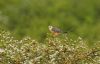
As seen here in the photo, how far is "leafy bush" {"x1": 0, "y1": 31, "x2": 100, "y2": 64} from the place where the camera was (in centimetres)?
843

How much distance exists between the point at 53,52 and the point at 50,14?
1655 centimetres

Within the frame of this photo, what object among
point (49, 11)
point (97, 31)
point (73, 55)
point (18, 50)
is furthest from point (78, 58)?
point (49, 11)

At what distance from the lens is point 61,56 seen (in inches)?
333

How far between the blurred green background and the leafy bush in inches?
517

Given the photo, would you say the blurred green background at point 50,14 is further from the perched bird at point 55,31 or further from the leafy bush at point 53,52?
the leafy bush at point 53,52

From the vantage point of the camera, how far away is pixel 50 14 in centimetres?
2505

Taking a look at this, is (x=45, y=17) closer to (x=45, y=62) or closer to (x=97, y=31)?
(x=97, y=31)

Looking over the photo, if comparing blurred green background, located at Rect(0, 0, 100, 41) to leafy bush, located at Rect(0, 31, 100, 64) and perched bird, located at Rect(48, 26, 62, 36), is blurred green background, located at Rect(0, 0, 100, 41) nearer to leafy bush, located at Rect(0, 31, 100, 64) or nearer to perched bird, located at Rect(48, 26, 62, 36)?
perched bird, located at Rect(48, 26, 62, 36)

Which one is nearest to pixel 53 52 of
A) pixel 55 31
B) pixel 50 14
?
pixel 55 31

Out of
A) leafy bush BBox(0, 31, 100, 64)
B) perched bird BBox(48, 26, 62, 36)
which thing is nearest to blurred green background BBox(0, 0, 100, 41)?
perched bird BBox(48, 26, 62, 36)

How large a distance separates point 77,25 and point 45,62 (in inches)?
596

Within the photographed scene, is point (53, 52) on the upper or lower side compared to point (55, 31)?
lower

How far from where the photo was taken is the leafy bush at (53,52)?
27.7 ft

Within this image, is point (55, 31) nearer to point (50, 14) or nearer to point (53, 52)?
point (53, 52)
